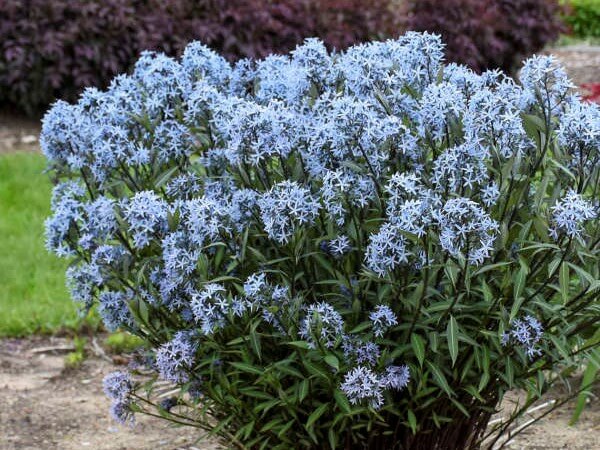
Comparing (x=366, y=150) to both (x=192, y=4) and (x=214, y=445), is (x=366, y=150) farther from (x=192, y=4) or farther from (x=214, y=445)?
(x=192, y=4)

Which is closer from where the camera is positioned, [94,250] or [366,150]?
[366,150]

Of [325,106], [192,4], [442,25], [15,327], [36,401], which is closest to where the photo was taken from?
[325,106]

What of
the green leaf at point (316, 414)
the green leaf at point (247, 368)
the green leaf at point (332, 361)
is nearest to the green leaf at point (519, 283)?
the green leaf at point (332, 361)

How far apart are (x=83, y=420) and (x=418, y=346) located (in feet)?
7.40

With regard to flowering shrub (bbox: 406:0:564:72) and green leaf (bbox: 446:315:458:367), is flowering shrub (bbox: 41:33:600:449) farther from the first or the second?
flowering shrub (bbox: 406:0:564:72)

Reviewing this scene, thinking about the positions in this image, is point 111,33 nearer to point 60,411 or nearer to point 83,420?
point 60,411

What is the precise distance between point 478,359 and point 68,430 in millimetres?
2263

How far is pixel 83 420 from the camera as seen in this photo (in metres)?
4.54

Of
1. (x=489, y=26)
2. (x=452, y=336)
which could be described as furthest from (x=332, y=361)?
(x=489, y=26)

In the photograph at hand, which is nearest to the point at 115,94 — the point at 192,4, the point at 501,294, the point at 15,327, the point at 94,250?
the point at 94,250

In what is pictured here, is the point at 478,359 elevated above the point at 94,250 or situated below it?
below

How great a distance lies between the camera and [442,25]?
1152 cm

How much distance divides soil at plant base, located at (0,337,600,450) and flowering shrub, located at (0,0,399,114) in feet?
17.6

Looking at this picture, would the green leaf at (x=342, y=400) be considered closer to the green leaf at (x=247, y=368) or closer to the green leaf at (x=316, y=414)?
the green leaf at (x=316, y=414)
